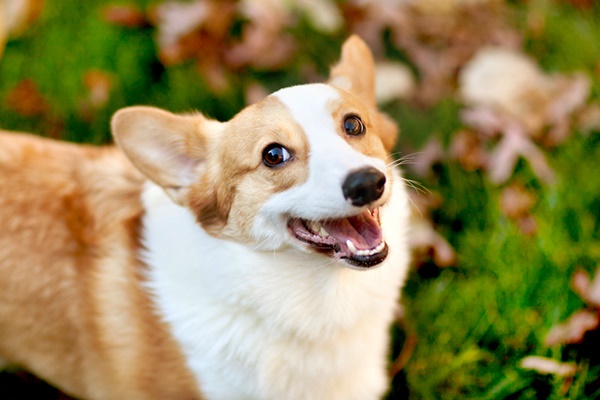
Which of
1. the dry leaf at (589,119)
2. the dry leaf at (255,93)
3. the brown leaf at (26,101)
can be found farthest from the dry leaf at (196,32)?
the dry leaf at (589,119)

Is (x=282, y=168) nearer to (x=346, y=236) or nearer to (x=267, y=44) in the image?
(x=346, y=236)

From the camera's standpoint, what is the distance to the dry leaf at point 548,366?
268cm

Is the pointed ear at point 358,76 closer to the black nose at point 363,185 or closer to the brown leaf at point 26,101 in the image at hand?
the black nose at point 363,185

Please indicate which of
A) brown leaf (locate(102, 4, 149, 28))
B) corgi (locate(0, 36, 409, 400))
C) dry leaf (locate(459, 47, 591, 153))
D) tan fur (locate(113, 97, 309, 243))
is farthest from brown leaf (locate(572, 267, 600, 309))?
brown leaf (locate(102, 4, 149, 28))

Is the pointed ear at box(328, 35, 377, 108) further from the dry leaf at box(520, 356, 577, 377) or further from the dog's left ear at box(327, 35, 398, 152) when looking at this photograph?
the dry leaf at box(520, 356, 577, 377)

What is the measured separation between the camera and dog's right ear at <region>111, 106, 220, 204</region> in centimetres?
245

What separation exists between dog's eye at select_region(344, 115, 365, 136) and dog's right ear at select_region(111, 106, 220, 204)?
0.56m

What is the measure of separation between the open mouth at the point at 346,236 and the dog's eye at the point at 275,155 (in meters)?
0.21

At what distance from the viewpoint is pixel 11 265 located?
2564mm

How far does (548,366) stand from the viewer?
268cm

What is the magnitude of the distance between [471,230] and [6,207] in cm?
230

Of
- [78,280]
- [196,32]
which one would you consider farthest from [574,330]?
Result: [196,32]

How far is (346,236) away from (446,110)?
6.44 feet

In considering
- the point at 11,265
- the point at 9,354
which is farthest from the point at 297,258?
the point at 9,354
